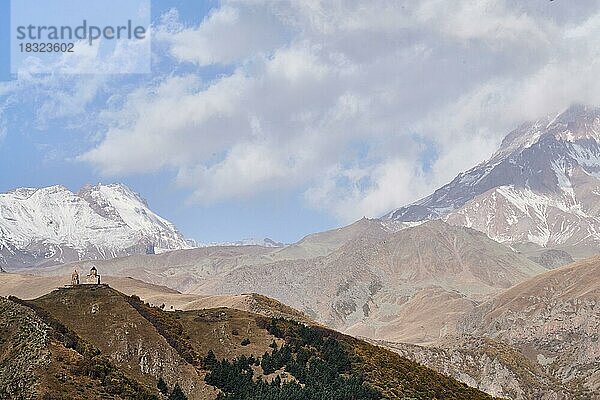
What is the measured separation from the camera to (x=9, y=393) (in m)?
59.7

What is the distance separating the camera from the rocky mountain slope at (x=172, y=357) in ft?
210

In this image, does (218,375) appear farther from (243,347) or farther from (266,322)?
(266,322)

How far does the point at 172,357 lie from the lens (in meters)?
81.9

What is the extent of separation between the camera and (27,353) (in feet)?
212

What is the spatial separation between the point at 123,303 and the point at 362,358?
1130 inches

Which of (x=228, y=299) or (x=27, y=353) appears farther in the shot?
(x=228, y=299)

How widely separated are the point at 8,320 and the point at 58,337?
5177mm

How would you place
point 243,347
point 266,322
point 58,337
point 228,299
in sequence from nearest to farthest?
point 58,337, point 243,347, point 266,322, point 228,299

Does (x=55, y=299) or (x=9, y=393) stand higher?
(x=55, y=299)

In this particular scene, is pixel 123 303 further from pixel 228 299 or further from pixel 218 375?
pixel 228 299

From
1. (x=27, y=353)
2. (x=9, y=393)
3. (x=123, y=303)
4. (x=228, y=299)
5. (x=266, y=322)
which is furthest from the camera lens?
(x=228, y=299)

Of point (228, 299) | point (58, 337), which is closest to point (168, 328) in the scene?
point (58, 337)

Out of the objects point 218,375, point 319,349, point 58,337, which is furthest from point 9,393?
point 319,349

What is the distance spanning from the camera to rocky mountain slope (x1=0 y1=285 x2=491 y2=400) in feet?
210
